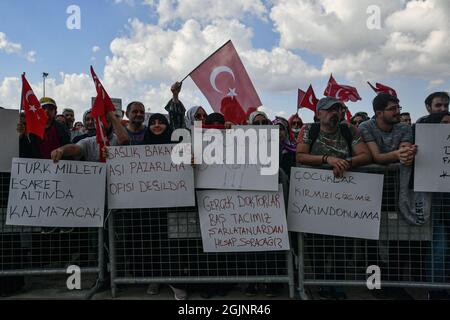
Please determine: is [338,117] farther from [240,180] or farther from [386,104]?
[240,180]

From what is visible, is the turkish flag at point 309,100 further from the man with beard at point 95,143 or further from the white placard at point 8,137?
the white placard at point 8,137

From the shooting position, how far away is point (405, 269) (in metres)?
3.95

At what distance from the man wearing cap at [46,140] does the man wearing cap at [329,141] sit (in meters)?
2.67

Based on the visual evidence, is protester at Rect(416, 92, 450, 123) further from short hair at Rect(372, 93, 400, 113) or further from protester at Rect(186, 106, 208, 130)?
protester at Rect(186, 106, 208, 130)

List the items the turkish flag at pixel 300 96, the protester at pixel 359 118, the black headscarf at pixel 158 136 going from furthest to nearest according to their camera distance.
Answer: the turkish flag at pixel 300 96 < the protester at pixel 359 118 < the black headscarf at pixel 158 136

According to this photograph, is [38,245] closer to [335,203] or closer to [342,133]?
[335,203]

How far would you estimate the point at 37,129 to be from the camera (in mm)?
4117

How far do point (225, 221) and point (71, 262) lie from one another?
1720mm

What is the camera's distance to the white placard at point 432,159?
3.75m

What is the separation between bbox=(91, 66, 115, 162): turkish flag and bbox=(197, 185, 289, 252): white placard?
1.13 m

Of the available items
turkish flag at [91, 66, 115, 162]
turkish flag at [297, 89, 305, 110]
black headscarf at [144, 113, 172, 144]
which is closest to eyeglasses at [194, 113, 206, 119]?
black headscarf at [144, 113, 172, 144]

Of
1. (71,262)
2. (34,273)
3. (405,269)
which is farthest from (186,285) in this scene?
(405,269)

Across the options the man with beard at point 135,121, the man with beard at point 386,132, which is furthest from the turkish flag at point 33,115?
the man with beard at point 386,132

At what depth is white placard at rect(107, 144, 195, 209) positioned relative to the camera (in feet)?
13.0
